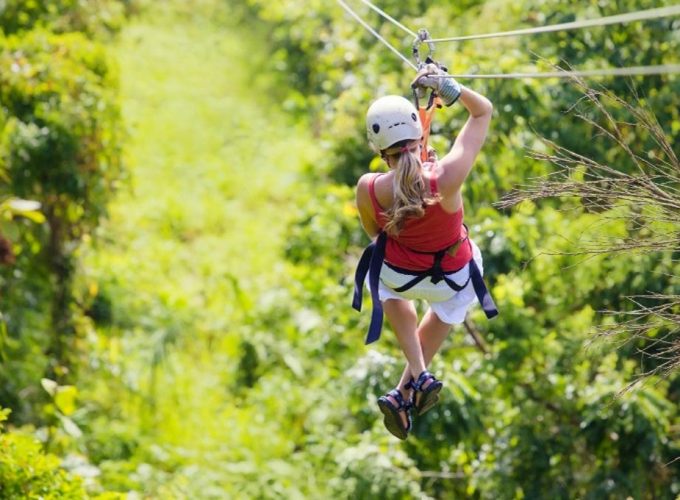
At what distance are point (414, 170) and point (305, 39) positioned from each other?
9.83 meters

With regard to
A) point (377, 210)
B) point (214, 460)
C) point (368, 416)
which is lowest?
point (214, 460)

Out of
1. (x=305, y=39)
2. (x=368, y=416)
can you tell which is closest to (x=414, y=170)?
(x=368, y=416)

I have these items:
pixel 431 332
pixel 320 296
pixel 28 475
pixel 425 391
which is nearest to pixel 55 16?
pixel 320 296

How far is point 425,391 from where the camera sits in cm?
421

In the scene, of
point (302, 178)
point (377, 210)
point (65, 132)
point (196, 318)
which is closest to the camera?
point (377, 210)

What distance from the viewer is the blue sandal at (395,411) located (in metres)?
4.26

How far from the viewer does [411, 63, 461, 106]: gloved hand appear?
12.4ft

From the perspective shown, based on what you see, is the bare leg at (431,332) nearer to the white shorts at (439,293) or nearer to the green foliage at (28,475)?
the white shorts at (439,293)

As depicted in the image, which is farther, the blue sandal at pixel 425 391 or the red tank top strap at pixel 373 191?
the blue sandal at pixel 425 391

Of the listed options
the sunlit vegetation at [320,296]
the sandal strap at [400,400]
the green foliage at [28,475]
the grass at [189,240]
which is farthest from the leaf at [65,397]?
the sandal strap at [400,400]

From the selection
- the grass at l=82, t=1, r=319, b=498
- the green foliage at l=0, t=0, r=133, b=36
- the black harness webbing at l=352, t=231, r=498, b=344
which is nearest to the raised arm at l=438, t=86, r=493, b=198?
the black harness webbing at l=352, t=231, r=498, b=344

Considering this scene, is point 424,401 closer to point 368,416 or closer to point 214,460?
point 368,416

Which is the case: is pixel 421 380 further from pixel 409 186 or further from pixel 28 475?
pixel 28 475

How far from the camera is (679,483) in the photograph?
7.00 meters
